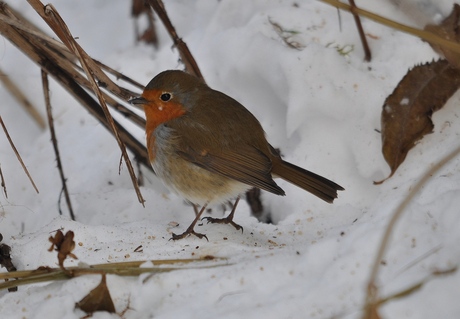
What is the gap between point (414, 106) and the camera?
3.53 meters

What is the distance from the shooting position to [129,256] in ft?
9.54

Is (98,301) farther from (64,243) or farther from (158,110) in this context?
(158,110)

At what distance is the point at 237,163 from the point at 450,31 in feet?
4.04

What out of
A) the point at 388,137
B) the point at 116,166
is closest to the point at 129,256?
the point at 388,137

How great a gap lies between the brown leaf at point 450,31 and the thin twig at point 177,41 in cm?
134

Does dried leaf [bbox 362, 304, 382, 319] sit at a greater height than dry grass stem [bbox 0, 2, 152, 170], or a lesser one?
lesser

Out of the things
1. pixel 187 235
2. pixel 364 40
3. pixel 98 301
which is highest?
pixel 364 40

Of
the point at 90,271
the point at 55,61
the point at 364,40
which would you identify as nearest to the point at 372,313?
the point at 90,271

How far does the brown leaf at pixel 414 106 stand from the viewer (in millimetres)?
3518

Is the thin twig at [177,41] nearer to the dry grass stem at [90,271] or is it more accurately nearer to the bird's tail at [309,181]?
the bird's tail at [309,181]

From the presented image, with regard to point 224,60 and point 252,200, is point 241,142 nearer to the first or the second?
point 252,200

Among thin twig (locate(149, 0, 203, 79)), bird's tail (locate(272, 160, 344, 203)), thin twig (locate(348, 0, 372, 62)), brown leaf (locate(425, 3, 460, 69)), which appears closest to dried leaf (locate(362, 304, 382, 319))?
bird's tail (locate(272, 160, 344, 203))

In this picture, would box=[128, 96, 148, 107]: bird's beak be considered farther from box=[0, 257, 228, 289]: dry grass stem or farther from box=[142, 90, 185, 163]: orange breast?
box=[0, 257, 228, 289]: dry grass stem

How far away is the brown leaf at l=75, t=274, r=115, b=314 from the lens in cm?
236
